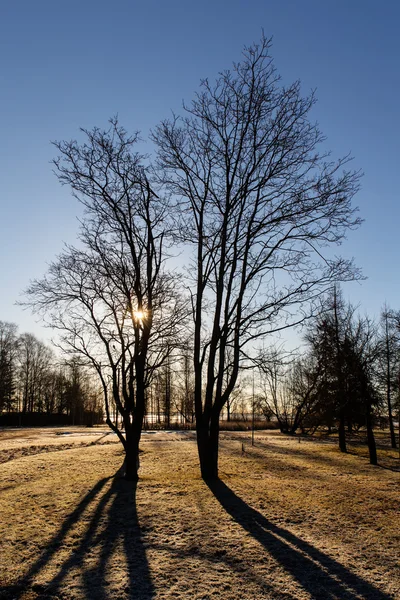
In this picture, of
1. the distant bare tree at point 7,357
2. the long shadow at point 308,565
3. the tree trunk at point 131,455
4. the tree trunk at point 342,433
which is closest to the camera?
the long shadow at point 308,565

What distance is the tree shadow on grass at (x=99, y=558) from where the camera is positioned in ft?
15.1

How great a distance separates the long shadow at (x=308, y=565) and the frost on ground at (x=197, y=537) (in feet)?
0.05

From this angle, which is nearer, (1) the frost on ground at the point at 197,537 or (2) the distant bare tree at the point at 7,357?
(1) the frost on ground at the point at 197,537

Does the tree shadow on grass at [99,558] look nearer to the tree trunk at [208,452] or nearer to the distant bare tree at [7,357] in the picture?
the tree trunk at [208,452]

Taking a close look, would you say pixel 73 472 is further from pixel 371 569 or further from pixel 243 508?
pixel 371 569

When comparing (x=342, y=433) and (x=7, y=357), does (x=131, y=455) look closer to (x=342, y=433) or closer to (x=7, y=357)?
(x=342, y=433)

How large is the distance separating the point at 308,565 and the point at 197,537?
1.78 metres

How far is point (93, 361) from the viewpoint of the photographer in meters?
11.3

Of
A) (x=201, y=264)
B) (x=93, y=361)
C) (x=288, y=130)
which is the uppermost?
(x=288, y=130)

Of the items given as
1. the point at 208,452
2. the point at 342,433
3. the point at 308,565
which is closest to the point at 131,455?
the point at 208,452

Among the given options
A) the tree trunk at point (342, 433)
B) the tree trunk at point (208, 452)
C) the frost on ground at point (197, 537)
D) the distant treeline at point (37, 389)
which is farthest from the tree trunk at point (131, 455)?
the distant treeline at point (37, 389)

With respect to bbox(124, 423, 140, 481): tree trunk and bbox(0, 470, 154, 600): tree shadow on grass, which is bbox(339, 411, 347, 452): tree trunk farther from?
bbox(0, 470, 154, 600): tree shadow on grass

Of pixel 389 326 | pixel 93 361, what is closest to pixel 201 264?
pixel 93 361

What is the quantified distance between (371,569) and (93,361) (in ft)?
26.4
